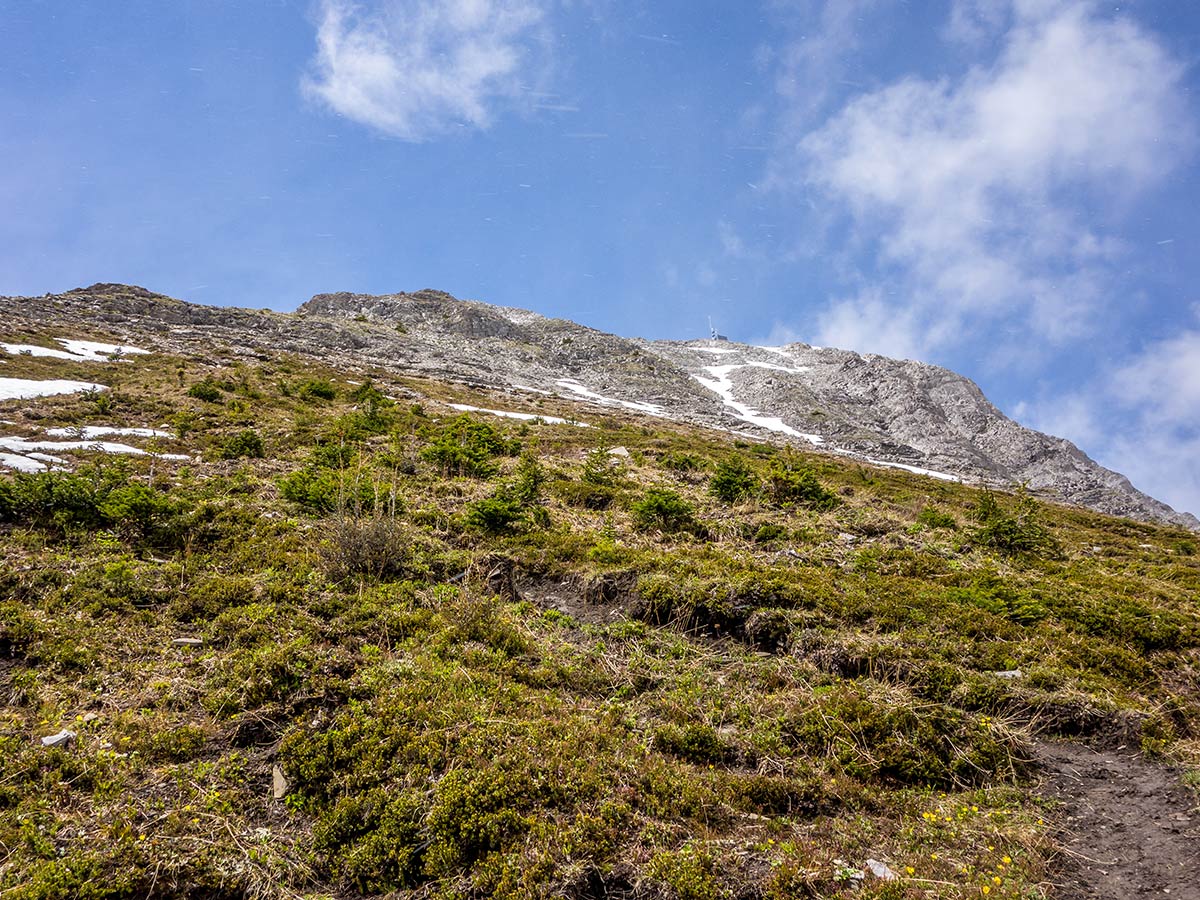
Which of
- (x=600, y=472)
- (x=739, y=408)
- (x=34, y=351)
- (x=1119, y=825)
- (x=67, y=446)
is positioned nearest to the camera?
(x=1119, y=825)

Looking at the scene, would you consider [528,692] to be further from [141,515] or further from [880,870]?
[141,515]

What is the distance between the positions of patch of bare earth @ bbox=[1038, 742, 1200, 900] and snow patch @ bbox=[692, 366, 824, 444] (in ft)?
147

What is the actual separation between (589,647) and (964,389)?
9568cm

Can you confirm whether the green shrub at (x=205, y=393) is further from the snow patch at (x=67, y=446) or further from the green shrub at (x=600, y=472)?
the green shrub at (x=600, y=472)

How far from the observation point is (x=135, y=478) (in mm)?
9984

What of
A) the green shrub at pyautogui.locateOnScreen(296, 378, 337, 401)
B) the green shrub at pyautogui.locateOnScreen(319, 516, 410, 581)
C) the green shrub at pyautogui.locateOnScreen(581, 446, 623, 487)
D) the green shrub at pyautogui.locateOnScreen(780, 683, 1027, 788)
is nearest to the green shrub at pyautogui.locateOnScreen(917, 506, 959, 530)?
the green shrub at pyautogui.locateOnScreen(581, 446, 623, 487)

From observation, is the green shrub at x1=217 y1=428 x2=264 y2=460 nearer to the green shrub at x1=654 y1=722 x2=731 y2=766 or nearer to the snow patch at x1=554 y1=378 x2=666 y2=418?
the green shrub at x1=654 y1=722 x2=731 y2=766

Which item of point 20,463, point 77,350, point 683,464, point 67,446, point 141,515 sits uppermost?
point 77,350

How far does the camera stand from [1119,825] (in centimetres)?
434

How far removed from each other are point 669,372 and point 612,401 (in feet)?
75.7

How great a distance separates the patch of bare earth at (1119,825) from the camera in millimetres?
3742

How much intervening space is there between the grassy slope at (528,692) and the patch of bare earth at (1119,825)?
0.27 meters

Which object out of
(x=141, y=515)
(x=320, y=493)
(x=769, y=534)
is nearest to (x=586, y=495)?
(x=769, y=534)

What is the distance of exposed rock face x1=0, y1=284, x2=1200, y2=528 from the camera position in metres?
41.4
